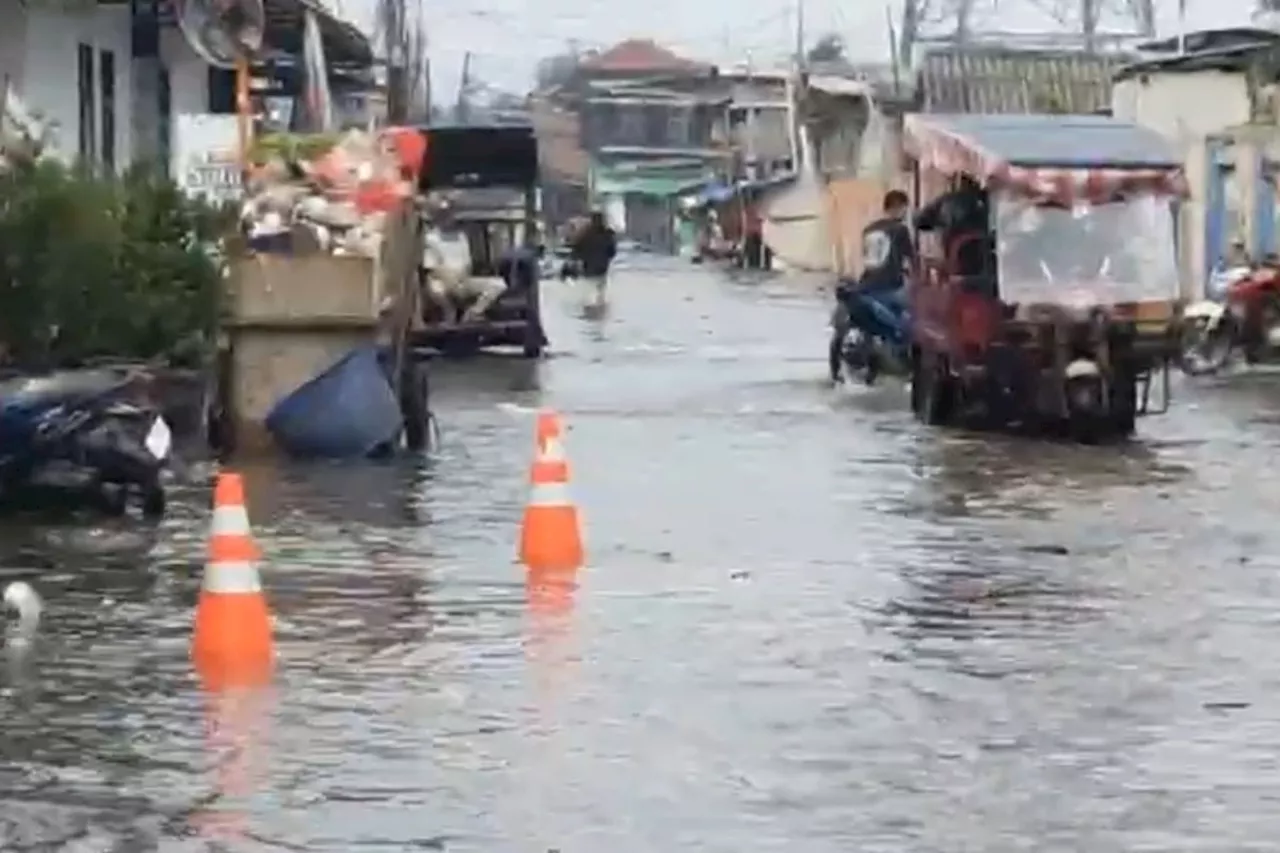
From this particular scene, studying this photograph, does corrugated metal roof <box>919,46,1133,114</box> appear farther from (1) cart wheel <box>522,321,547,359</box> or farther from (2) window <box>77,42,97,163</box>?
(2) window <box>77,42,97,163</box>

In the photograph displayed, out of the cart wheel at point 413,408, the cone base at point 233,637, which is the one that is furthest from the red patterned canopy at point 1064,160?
the cone base at point 233,637

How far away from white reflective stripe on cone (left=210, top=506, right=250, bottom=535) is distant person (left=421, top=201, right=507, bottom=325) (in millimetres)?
23096

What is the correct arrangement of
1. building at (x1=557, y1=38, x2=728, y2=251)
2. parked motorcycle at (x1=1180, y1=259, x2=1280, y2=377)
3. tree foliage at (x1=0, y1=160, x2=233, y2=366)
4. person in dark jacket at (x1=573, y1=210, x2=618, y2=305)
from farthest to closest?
1. building at (x1=557, y1=38, x2=728, y2=251)
2. person in dark jacket at (x1=573, y1=210, x2=618, y2=305)
3. parked motorcycle at (x1=1180, y1=259, x2=1280, y2=377)
4. tree foliage at (x1=0, y1=160, x2=233, y2=366)

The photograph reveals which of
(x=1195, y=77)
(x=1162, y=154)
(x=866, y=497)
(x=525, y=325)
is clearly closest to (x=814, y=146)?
(x=1195, y=77)

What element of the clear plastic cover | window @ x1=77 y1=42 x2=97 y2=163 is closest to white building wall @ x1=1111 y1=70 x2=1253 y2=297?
window @ x1=77 y1=42 x2=97 y2=163

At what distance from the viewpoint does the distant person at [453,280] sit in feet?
116

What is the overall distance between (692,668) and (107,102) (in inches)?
737

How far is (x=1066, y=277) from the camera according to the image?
23234mm

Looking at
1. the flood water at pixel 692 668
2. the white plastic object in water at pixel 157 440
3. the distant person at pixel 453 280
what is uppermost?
the distant person at pixel 453 280

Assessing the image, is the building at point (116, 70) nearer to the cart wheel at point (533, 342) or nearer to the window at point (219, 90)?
the window at point (219, 90)

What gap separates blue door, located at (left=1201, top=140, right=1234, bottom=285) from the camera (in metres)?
40.9

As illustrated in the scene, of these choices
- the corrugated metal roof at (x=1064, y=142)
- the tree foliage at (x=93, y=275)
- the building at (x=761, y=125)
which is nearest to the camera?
the tree foliage at (x=93, y=275)

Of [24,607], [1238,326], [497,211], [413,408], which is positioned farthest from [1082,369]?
[497,211]

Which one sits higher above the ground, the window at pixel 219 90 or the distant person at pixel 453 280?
the window at pixel 219 90
